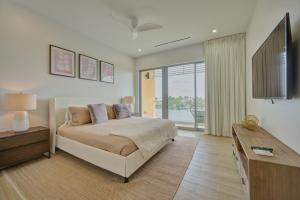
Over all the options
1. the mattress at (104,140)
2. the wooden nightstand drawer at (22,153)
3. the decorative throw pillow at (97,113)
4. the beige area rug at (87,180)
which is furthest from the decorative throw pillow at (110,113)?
the wooden nightstand drawer at (22,153)

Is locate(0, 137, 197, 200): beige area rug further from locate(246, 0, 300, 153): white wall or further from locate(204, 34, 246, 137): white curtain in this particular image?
locate(204, 34, 246, 137): white curtain

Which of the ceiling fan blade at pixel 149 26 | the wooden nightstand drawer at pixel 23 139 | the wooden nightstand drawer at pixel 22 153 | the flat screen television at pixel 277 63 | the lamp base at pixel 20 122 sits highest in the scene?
the ceiling fan blade at pixel 149 26

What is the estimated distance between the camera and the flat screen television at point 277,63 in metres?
1.24

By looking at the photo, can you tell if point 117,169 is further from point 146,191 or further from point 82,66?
point 82,66

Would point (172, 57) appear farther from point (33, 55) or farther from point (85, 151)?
point (85, 151)

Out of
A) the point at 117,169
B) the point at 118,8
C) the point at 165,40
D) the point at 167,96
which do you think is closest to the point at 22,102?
the point at 117,169

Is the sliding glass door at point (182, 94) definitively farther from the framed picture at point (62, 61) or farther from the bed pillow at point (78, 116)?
the framed picture at point (62, 61)

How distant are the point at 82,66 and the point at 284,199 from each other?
4.15 meters

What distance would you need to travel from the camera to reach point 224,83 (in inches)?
151

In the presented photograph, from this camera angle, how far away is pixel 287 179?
1.04 m

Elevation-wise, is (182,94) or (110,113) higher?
(182,94)

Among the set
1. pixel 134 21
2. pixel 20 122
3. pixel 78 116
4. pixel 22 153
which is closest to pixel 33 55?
pixel 20 122

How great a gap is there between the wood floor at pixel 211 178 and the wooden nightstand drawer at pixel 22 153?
2492mm

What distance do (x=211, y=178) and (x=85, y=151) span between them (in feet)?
6.48
